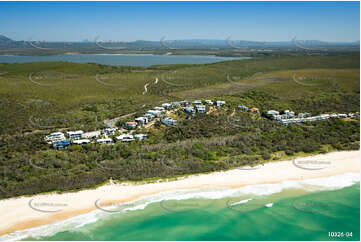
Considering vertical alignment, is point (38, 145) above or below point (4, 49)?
below

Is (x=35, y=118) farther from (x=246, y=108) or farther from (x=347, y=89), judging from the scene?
(x=347, y=89)

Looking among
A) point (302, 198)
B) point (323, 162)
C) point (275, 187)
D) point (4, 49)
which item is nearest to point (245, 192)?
point (275, 187)

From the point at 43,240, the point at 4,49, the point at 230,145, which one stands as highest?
the point at 4,49

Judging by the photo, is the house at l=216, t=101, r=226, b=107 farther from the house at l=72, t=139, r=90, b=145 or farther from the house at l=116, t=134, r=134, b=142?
the house at l=72, t=139, r=90, b=145

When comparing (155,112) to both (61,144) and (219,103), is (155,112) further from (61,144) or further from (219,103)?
(61,144)

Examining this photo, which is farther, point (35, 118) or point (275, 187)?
point (35, 118)

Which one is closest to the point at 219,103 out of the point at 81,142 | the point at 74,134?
the point at 74,134

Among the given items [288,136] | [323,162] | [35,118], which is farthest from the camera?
[35,118]
